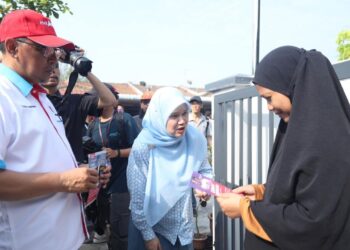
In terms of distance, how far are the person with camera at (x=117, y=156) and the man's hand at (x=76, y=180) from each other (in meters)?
1.95

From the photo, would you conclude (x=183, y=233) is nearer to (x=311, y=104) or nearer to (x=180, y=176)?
(x=180, y=176)

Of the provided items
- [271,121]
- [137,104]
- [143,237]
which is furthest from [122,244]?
[137,104]

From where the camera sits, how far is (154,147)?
2568mm

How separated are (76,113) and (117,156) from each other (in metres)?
1.10

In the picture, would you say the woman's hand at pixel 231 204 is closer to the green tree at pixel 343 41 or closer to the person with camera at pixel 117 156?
the person with camera at pixel 117 156

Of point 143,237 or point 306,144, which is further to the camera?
point 143,237

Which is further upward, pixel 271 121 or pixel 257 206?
pixel 271 121

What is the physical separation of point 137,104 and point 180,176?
903 centimetres

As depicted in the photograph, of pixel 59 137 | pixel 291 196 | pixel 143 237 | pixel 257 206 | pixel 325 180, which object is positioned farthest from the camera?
pixel 143 237

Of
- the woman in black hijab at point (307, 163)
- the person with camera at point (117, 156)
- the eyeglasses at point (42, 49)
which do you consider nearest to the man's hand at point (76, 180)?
the eyeglasses at point (42, 49)

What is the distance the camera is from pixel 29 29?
1.68m

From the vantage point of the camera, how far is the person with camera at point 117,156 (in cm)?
362

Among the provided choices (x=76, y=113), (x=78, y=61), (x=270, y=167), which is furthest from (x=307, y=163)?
(x=76, y=113)

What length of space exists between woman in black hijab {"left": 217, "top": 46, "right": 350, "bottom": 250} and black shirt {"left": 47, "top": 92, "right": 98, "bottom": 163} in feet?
5.09
